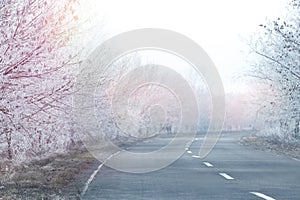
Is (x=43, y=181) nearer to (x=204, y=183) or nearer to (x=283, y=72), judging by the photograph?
(x=204, y=183)

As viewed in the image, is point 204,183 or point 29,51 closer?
point 29,51

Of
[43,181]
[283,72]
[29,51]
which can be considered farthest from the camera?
[283,72]

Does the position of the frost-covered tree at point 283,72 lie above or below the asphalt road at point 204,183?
above

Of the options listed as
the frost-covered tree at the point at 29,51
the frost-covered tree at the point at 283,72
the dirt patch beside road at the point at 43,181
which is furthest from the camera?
the frost-covered tree at the point at 283,72

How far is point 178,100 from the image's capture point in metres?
111

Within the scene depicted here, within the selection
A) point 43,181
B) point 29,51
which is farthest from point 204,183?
point 29,51

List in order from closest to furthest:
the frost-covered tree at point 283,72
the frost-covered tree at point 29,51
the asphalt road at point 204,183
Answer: the frost-covered tree at point 29,51, the asphalt road at point 204,183, the frost-covered tree at point 283,72

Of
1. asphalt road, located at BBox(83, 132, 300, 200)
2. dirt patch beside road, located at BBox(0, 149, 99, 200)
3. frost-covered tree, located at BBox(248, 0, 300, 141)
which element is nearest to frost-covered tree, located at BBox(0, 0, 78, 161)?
dirt patch beside road, located at BBox(0, 149, 99, 200)

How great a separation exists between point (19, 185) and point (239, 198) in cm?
578

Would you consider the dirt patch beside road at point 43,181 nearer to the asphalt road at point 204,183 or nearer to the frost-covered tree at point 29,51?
the asphalt road at point 204,183

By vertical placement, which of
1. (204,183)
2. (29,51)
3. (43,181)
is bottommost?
(43,181)

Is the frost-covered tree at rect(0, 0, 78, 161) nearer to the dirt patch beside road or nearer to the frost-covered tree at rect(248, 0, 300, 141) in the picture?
the dirt patch beside road

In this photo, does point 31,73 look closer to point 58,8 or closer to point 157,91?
point 58,8

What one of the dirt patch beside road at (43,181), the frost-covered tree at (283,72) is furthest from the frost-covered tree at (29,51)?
the frost-covered tree at (283,72)
